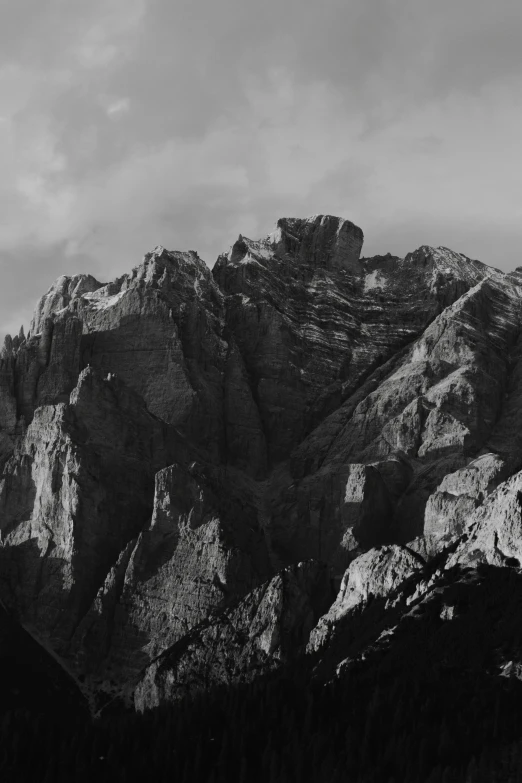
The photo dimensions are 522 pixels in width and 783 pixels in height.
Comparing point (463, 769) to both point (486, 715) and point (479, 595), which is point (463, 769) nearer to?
point (486, 715)

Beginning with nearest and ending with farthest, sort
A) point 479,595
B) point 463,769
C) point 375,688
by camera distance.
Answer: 1. point 463,769
2. point 375,688
3. point 479,595

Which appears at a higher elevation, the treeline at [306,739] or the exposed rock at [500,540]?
the exposed rock at [500,540]

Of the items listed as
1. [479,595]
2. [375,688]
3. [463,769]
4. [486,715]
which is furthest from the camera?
[479,595]

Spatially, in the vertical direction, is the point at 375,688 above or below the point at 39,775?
above

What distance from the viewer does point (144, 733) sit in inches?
6831

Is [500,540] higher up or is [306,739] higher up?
[500,540]

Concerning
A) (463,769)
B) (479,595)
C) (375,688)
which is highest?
(479,595)

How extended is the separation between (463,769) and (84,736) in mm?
44792

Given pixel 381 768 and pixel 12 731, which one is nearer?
pixel 381 768

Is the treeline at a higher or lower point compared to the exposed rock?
lower

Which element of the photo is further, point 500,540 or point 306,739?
point 500,540

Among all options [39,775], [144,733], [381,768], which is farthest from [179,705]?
[381,768]

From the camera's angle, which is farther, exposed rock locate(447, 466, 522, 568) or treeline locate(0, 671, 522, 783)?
exposed rock locate(447, 466, 522, 568)

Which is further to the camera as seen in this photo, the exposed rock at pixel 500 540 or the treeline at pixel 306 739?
the exposed rock at pixel 500 540
